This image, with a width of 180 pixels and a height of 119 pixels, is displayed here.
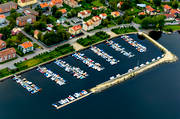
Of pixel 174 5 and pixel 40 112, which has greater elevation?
pixel 174 5

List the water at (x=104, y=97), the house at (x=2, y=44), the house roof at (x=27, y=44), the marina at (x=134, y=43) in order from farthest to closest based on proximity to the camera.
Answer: the marina at (x=134, y=43) → the house at (x=2, y=44) → the house roof at (x=27, y=44) → the water at (x=104, y=97)

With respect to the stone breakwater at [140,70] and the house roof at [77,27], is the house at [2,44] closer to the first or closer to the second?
the house roof at [77,27]

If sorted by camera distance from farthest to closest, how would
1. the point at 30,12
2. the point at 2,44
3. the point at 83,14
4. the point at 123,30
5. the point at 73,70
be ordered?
the point at 30,12 → the point at 83,14 → the point at 123,30 → the point at 2,44 → the point at 73,70

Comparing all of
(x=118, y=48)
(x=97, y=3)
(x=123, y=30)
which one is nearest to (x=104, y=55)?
(x=118, y=48)

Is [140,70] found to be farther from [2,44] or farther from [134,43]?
[2,44]

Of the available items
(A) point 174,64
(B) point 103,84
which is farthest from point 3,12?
(A) point 174,64

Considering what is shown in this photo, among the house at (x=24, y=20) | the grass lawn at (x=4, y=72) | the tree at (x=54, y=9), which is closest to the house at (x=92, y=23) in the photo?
the tree at (x=54, y=9)

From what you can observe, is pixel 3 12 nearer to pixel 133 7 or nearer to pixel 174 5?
pixel 133 7
